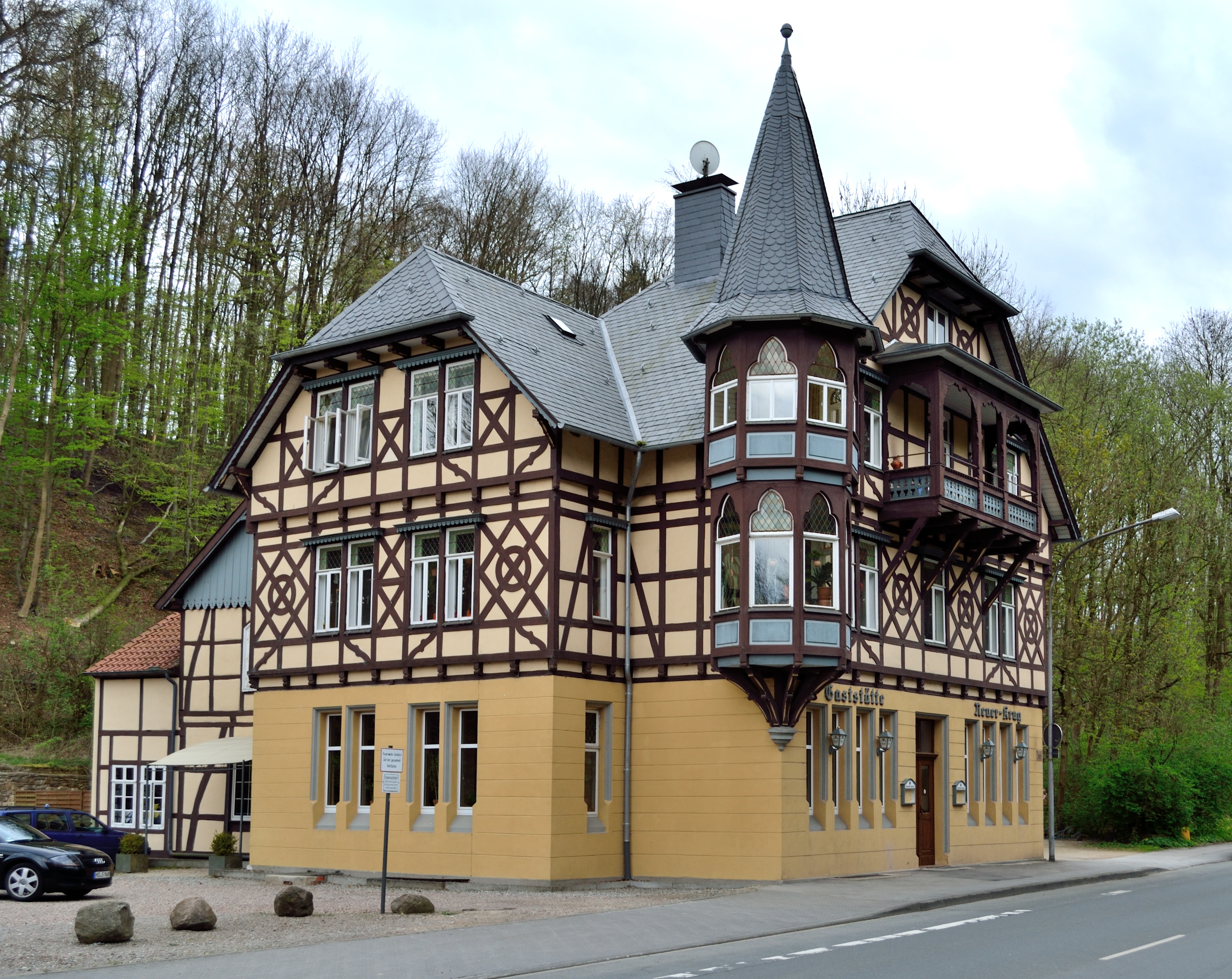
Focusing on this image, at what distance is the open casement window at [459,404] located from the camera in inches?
1006

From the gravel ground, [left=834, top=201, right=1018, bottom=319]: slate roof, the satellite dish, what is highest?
the satellite dish

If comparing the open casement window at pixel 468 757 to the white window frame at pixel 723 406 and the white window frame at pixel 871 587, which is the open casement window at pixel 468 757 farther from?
the white window frame at pixel 871 587

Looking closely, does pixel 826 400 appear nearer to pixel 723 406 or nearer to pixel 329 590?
pixel 723 406

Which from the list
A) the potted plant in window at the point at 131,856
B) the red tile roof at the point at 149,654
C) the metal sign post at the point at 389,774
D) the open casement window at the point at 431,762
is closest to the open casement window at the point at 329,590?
the open casement window at the point at 431,762

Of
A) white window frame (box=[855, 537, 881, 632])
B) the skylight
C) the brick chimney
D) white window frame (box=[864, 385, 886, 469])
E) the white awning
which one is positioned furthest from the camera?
the brick chimney

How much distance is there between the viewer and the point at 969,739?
3011 centimetres

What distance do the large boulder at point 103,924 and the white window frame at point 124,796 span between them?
17.0 m

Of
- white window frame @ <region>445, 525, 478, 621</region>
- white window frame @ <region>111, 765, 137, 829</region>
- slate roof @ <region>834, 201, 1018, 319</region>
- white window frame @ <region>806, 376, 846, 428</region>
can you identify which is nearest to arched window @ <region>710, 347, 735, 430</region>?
white window frame @ <region>806, 376, 846, 428</region>

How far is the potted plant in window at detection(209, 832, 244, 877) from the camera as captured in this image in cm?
2784

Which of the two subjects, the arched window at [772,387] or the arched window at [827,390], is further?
the arched window at [827,390]

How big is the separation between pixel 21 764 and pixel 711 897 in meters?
19.9

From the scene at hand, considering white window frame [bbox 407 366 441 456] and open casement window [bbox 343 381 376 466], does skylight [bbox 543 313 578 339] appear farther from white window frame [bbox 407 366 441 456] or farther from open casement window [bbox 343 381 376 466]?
open casement window [bbox 343 381 376 466]

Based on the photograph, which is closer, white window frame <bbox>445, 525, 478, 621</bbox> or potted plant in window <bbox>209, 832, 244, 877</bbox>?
white window frame <bbox>445, 525, 478, 621</bbox>

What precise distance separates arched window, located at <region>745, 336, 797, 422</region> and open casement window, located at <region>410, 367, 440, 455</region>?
6069 mm
